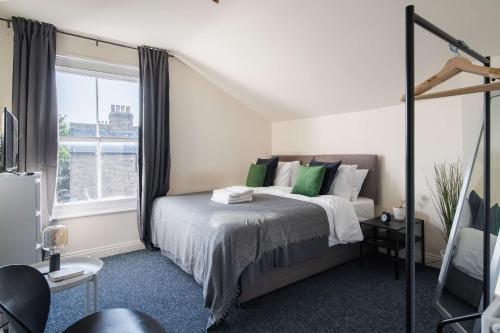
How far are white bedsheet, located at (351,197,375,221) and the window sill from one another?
2.69 m

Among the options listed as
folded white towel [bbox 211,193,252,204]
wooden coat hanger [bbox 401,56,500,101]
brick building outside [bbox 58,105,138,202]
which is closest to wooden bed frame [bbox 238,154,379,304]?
folded white towel [bbox 211,193,252,204]

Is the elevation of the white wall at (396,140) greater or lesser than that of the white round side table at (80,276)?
greater

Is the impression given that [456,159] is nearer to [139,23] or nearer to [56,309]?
[139,23]

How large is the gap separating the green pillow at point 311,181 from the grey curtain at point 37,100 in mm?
2670

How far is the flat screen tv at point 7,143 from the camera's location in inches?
84.3

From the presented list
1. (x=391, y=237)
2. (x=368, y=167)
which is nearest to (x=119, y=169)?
(x=368, y=167)

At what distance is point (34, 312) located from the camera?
114cm

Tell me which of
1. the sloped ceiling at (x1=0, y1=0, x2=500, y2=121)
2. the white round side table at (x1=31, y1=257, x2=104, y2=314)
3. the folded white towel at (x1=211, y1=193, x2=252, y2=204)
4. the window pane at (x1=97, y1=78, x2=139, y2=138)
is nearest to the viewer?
the white round side table at (x1=31, y1=257, x2=104, y2=314)

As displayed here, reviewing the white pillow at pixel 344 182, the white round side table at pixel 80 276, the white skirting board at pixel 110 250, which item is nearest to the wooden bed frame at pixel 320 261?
the white pillow at pixel 344 182

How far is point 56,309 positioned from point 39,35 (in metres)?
2.61

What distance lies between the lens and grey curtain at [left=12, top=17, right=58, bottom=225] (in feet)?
9.11

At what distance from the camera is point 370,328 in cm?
191

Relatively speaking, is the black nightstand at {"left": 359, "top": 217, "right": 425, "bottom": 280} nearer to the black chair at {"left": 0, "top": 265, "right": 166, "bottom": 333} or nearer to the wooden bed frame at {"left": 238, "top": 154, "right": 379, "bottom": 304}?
the wooden bed frame at {"left": 238, "top": 154, "right": 379, "bottom": 304}

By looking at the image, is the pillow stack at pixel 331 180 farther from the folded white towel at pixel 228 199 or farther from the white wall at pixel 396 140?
the folded white towel at pixel 228 199
